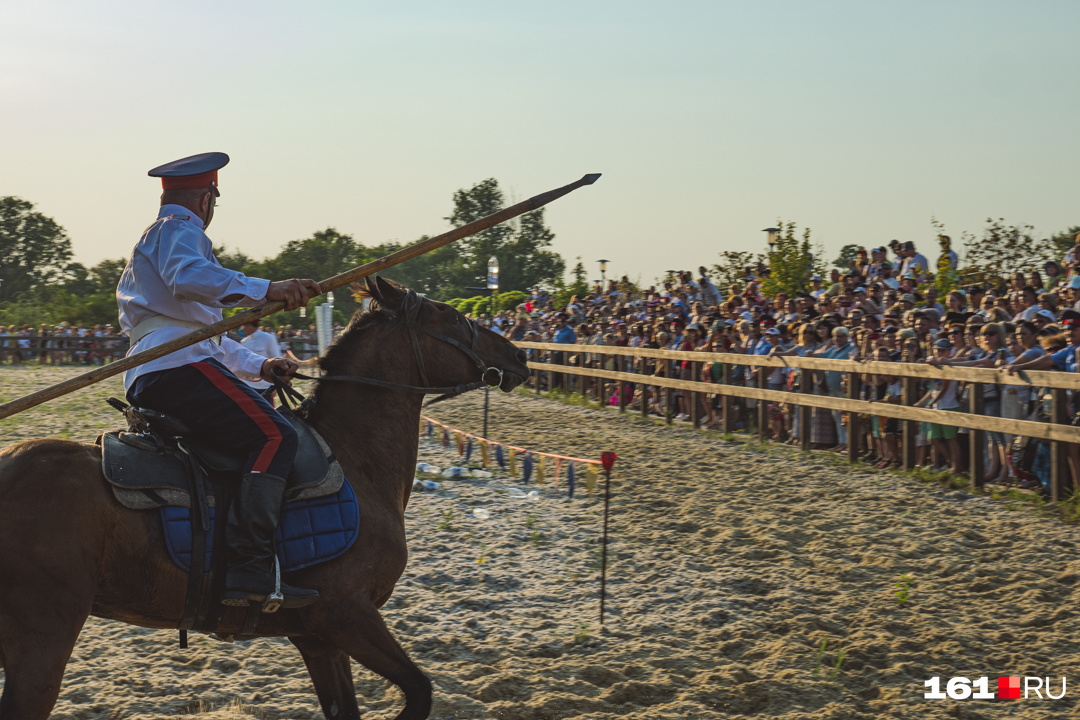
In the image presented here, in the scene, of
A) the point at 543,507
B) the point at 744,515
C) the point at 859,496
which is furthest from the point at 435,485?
the point at 859,496

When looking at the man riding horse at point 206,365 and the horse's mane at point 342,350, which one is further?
the horse's mane at point 342,350

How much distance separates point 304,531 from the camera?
3.74 m

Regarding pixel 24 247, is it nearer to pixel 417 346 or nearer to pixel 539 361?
pixel 539 361

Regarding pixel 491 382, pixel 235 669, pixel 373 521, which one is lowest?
pixel 235 669

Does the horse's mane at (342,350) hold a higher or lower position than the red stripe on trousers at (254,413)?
higher

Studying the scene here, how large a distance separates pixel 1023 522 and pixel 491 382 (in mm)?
5997

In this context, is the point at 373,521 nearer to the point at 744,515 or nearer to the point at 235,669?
the point at 235,669

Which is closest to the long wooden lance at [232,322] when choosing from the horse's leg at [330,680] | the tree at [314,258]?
the horse's leg at [330,680]

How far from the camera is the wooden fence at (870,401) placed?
8750 millimetres

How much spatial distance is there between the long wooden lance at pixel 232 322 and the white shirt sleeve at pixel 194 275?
92 millimetres

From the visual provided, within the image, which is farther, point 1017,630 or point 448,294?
point 448,294

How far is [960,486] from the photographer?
9.97 m

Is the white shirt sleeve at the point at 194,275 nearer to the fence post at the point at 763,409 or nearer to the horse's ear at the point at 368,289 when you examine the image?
the horse's ear at the point at 368,289

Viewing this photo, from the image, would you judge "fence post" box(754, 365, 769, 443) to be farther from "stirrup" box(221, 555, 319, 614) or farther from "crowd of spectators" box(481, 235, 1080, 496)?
"stirrup" box(221, 555, 319, 614)
